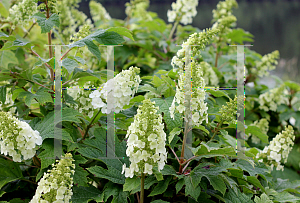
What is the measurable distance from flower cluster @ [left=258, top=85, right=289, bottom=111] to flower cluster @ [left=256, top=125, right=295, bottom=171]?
0.88 metres

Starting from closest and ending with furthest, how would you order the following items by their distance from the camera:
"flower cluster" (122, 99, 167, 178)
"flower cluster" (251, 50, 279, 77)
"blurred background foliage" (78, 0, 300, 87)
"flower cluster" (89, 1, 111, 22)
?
"flower cluster" (122, 99, 167, 178)
"flower cluster" (251, 50, 279, 77)
"flower cluster" (89, 1, 111, 22)
"blurred background foliage" (78, 0, 300, 87)

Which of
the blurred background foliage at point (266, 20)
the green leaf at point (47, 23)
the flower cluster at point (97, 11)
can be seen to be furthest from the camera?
the blurred background foliage at point (266, 20)

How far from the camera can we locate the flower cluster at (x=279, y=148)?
1385 mm

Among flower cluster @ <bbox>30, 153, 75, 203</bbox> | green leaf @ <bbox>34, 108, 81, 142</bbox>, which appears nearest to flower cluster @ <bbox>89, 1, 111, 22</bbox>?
green leaf @ <bbox>34, 108, 81, 142</bbox>

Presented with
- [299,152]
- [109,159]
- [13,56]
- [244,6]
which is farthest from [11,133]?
[244,6]

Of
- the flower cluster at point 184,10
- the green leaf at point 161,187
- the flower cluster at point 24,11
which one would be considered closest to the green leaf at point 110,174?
the green leaf at point 161,187

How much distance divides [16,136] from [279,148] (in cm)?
129

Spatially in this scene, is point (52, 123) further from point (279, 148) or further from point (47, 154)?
point (279, 148)

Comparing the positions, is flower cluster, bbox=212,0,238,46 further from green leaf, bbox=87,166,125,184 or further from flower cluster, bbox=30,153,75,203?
flower cluster, bbox=30,153,75,203

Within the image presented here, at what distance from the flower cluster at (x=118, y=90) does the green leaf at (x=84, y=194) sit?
325mm

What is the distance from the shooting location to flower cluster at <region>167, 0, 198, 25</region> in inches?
91.0

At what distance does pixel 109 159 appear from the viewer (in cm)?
107

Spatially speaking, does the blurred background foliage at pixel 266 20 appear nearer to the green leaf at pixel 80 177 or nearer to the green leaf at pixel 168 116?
the green leaf at pixel 168 116

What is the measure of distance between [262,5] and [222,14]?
19.9ft
